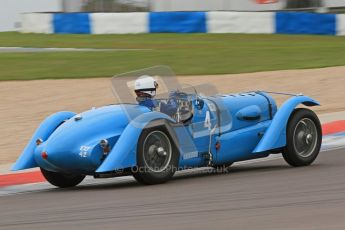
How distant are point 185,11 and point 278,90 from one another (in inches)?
396

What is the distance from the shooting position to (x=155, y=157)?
316 inches

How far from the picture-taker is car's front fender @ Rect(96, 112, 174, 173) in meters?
7.75

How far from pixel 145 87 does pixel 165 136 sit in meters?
0.59

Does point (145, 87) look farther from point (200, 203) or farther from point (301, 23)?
point (301, 23)

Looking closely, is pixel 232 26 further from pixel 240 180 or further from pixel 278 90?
pixel 240 180

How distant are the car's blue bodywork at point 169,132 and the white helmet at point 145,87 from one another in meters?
0.21

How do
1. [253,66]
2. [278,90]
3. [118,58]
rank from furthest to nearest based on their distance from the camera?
[118,58], [253,66], [278,90]

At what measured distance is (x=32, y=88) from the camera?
15516 mm

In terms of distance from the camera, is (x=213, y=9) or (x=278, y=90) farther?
(x=213, y=9)

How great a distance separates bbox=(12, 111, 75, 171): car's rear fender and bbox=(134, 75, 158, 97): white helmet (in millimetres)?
893

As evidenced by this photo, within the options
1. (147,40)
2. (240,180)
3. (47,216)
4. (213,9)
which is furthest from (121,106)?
(213,9)

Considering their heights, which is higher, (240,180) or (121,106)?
(121,106)

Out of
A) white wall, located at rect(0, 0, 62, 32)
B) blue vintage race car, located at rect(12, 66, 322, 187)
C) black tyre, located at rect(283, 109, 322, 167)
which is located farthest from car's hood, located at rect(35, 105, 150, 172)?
white wall, located at rect(0, 0, 62, 32)

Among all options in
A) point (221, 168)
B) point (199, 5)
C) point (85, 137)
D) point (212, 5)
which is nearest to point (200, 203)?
point (85, 137)
